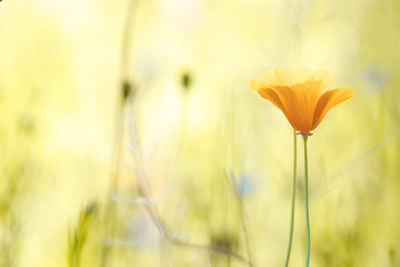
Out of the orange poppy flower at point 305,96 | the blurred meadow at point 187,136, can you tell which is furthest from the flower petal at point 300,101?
the blurred meadow at point 187,136

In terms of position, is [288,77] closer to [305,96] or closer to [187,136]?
[305,96]

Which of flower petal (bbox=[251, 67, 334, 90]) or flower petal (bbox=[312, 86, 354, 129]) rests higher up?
flower petal (bbox=[251, 67, 334, 90])

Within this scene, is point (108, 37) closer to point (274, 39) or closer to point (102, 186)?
point (274, 39)

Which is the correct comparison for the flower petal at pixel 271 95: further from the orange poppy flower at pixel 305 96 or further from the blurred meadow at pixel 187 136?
the blurred meadow at pixel 187 136

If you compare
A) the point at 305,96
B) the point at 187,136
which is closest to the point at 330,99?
the point at 305,96

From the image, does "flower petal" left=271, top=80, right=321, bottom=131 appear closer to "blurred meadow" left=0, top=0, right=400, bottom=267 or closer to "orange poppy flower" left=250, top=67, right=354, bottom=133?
"orange poppy flower" left=250, top=67, right=354, bottom=133

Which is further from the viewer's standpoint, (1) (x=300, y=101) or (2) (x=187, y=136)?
(2) (x=187, y=136)

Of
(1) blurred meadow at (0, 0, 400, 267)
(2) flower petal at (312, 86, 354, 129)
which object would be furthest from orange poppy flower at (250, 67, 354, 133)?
(1) blurred meadow at (0, 0, 400, 267)

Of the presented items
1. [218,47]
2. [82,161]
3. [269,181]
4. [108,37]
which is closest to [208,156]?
[269,181]
